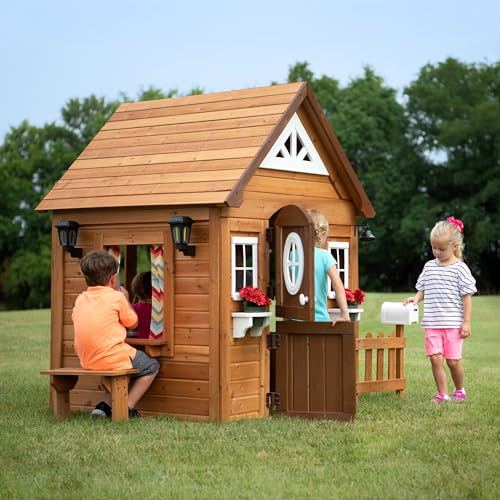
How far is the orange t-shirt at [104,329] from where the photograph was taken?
33.3ft

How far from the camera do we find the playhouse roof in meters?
10.4

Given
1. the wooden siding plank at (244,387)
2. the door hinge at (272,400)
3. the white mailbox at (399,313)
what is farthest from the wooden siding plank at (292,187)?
the door hinge at (272,400)

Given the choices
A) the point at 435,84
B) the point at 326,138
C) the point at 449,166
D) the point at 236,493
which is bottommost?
the point at 236,493

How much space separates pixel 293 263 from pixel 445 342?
2.06 metres

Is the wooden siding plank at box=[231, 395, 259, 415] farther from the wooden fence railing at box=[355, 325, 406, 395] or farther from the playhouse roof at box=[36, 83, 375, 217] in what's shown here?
the playhouse roof at box=[36, 83, 375, 217]

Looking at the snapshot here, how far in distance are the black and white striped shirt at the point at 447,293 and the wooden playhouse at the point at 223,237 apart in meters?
1.25

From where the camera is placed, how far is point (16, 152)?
60531 mm

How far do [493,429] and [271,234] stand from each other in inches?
115

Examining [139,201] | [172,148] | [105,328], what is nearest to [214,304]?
[105,328]

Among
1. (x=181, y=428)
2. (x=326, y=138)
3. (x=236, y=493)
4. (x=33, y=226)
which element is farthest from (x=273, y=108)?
(x=33, y=226)

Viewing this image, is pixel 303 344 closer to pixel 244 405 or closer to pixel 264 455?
pixel 244 405

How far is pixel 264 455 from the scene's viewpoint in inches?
326

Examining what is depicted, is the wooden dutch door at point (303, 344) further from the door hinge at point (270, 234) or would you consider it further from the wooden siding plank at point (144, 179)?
the wooden siding plank at point (144, 179)

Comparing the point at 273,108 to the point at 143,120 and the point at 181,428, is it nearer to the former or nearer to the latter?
the point at 143,120
